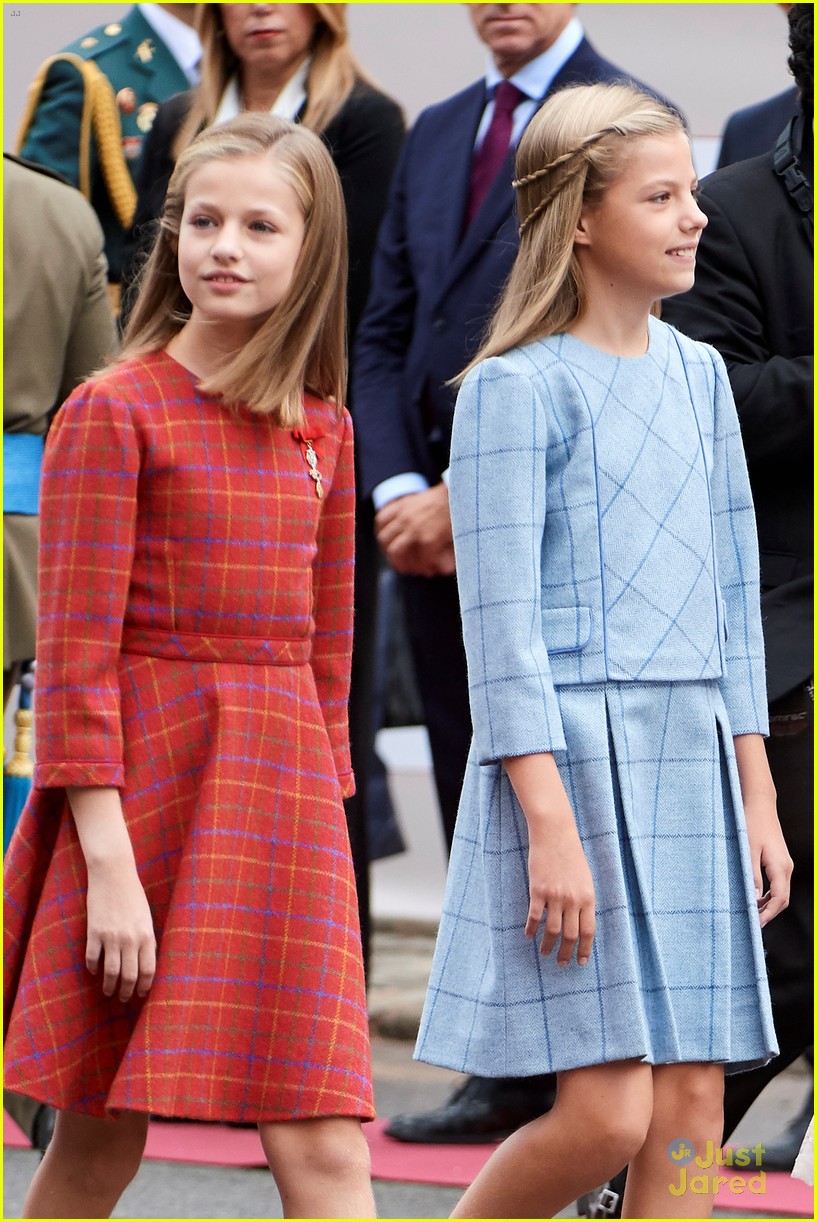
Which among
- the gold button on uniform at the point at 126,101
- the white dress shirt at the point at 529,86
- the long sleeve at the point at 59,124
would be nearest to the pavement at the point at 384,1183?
the white dress shirt at the point at 529,86

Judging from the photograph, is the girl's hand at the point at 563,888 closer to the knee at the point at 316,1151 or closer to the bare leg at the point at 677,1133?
the bare leg at the point at 677,1133

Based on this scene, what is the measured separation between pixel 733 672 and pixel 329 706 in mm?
568

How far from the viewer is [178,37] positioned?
495cm

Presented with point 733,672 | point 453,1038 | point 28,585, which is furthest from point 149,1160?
point 733,672

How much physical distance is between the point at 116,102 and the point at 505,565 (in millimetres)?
2529

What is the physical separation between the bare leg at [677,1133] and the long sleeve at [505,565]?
49 cm

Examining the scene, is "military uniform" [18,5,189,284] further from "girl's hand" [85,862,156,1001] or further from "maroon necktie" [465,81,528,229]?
"girl's hand" [85,862,156,1001]

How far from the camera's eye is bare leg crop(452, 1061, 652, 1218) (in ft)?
8.68

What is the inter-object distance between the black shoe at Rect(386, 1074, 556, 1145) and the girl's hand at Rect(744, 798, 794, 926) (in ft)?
4.37

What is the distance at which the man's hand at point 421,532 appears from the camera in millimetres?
4105

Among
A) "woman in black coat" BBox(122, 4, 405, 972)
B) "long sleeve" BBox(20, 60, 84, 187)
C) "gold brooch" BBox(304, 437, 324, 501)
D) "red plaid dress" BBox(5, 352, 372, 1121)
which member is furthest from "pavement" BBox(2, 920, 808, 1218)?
"long sleeve" BBox(20, 60, 84, 187)

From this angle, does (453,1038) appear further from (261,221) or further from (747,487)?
(261,221)

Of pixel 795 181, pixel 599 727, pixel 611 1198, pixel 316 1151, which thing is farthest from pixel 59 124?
pixel 316 1151

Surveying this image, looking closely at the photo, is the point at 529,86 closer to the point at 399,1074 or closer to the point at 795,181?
the point at 795,181
